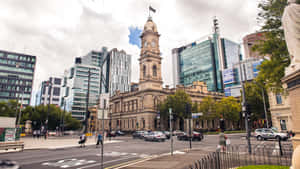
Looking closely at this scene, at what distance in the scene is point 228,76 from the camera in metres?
111

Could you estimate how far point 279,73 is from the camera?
43.1 feet

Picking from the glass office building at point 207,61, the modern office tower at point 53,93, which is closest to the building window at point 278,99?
the glass office building at point 207,61

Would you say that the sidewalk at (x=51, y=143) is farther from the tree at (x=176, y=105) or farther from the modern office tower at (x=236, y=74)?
the modern office tower at (x=236, y=74)

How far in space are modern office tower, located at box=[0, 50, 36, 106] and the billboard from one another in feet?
355

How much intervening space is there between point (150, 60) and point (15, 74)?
266 feet

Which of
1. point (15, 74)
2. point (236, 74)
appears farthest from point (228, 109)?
point (15, 74)

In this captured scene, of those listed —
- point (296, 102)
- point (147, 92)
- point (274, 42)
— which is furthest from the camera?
point (147, 92)

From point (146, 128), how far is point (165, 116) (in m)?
6.51

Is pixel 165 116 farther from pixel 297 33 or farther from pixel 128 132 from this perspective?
pixel 297 33

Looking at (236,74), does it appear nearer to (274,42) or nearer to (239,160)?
(274,42)

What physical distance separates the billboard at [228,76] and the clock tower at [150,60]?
217ft

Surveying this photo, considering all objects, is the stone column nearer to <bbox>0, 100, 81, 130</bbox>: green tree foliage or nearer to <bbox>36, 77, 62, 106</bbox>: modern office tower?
<bbox>0, 100, 81, 130</bbox>: green tree foliage

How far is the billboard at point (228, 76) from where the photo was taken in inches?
4270

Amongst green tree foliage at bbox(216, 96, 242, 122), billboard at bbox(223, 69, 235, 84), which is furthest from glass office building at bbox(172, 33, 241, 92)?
green tree foliage at bbox(216, 96, 242, 122)
